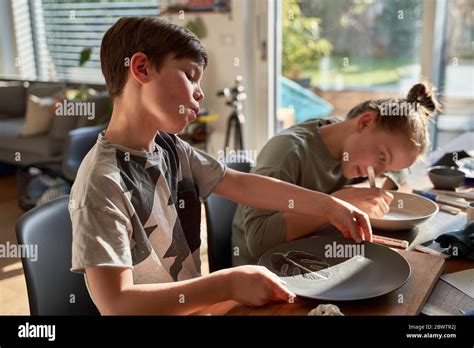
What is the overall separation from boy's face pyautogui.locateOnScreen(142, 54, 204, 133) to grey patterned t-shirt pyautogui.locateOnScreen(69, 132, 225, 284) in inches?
3.5

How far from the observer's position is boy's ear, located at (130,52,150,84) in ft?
2.52

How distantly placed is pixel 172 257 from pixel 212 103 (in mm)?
2600

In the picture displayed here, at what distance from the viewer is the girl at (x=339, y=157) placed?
1.04 m

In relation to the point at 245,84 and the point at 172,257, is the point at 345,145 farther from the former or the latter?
the point at 245,84

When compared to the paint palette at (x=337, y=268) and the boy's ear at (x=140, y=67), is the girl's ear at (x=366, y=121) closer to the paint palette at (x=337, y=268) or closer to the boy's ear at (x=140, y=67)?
the paint palette at (x=337, y=268)

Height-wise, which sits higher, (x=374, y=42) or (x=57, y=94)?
(x=374, y=42)

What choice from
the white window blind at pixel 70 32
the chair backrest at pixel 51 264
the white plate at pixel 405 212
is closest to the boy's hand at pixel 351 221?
the white plate at pixel 405 212

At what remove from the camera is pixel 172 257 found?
2.97ft

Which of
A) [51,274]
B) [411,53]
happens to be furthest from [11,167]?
[51,274]

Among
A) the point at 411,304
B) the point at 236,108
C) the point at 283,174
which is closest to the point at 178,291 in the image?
the point at 411,304

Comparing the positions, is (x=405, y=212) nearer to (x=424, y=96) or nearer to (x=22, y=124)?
(x=424, y=96)

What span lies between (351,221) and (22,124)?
356 cm

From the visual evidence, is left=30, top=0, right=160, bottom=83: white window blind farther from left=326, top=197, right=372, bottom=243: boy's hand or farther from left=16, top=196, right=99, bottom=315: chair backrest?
left=326, top=197, right=372, bottom=243: boy's hand

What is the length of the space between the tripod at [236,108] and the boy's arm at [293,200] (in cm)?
216
